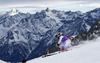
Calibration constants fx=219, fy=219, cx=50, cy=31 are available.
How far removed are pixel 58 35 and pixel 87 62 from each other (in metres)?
11.1

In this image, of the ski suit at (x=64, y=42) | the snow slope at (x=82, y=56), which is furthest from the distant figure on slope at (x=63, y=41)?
the snow slope at (x=82, y=56)

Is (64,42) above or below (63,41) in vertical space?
below

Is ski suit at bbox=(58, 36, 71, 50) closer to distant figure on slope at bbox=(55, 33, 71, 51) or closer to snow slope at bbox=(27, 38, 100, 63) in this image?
distant figure on slope at bbox=(55, 33, 71, 51)

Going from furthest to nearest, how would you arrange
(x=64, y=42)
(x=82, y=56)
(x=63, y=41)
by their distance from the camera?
1. (x=64, y=42)
2. (x=63, y=41)
3. (x=82, y=56)

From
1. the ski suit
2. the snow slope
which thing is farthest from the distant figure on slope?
the snow slope

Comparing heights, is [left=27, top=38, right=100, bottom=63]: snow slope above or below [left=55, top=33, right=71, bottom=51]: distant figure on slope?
above

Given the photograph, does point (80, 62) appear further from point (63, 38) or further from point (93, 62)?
point (63, 38)

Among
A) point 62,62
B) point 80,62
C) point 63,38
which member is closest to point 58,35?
point 63,38

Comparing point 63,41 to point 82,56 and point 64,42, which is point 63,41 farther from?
point 82,56

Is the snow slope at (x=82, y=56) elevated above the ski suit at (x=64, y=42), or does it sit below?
above

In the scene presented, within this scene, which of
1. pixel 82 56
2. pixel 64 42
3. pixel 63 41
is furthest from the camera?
pixel 64 42

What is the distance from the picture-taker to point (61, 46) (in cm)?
2038

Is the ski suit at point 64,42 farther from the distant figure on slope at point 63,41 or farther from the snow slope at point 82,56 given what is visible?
the snow slope at point 82,56

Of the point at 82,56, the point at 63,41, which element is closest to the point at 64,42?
the point at 63,41
